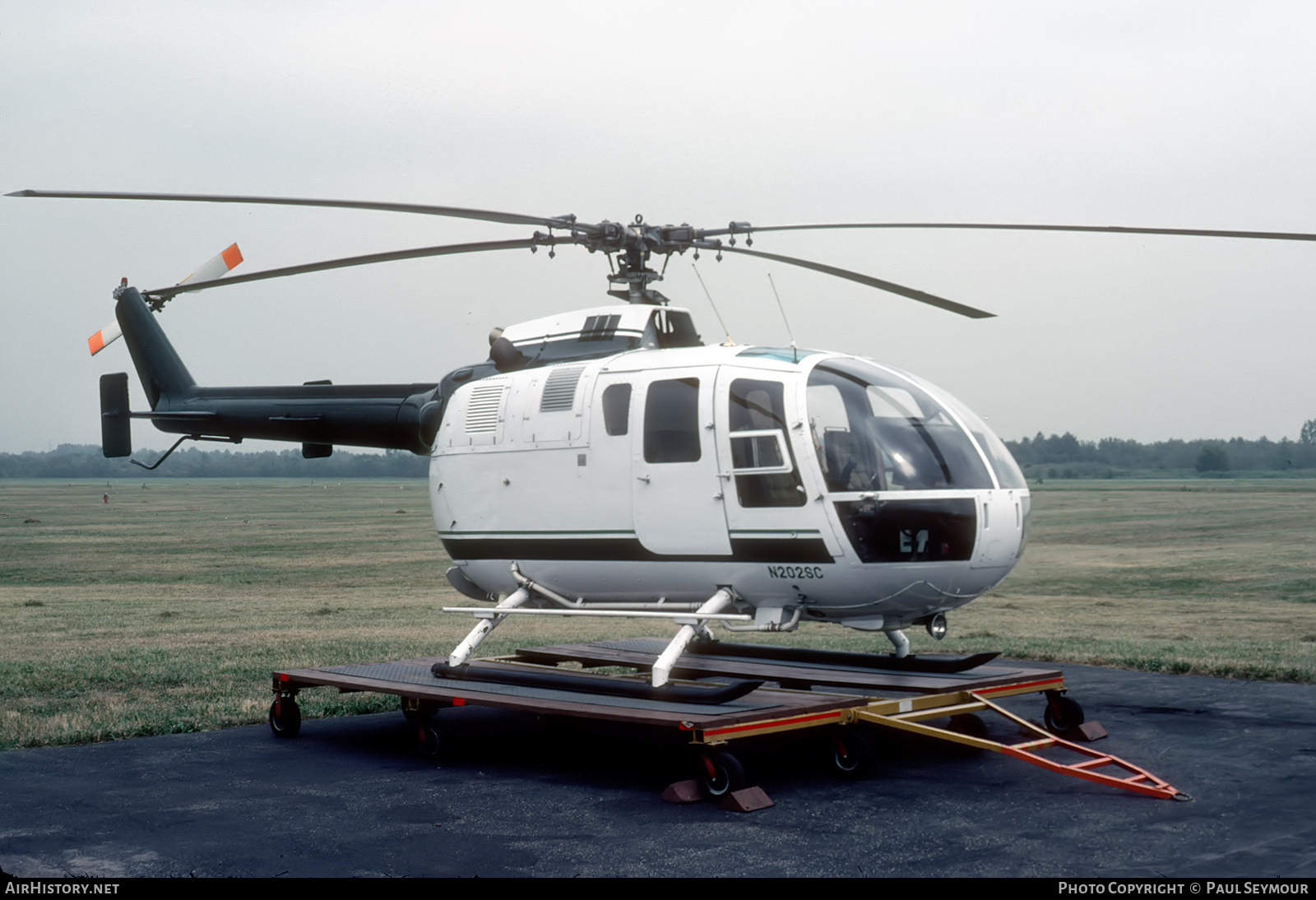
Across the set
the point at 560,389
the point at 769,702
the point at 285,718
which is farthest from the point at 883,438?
the point at 285,718

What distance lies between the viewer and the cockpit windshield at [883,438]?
8.16 m

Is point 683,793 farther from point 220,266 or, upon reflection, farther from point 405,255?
point 220,266

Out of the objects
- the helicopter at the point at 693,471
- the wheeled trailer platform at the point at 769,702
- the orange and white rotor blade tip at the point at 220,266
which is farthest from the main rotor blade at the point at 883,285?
the orange and white rotor blade tip at the point at 220,266

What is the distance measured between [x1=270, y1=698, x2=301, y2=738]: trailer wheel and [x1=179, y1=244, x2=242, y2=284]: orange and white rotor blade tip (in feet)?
20.3

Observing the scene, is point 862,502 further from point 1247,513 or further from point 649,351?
point 1247,513

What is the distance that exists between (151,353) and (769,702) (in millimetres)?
9583

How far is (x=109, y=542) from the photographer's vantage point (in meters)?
51.3

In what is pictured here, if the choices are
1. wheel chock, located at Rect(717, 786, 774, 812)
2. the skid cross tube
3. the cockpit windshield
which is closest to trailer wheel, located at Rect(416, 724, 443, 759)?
wheel chock, located at Rect(717, 786, 774, 812)

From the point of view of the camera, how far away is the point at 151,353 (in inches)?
573

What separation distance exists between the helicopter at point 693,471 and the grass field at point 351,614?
290 cm

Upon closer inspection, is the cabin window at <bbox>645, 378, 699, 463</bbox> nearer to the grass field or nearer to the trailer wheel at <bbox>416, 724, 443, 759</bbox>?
the trailer wheel at <bbox>416, 724, 443, 759</bbox>

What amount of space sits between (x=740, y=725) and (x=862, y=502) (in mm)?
1651

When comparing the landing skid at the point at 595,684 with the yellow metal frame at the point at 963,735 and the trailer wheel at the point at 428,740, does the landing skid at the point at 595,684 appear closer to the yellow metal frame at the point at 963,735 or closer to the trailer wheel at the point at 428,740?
the yellow metal frame at the point at 963,735
